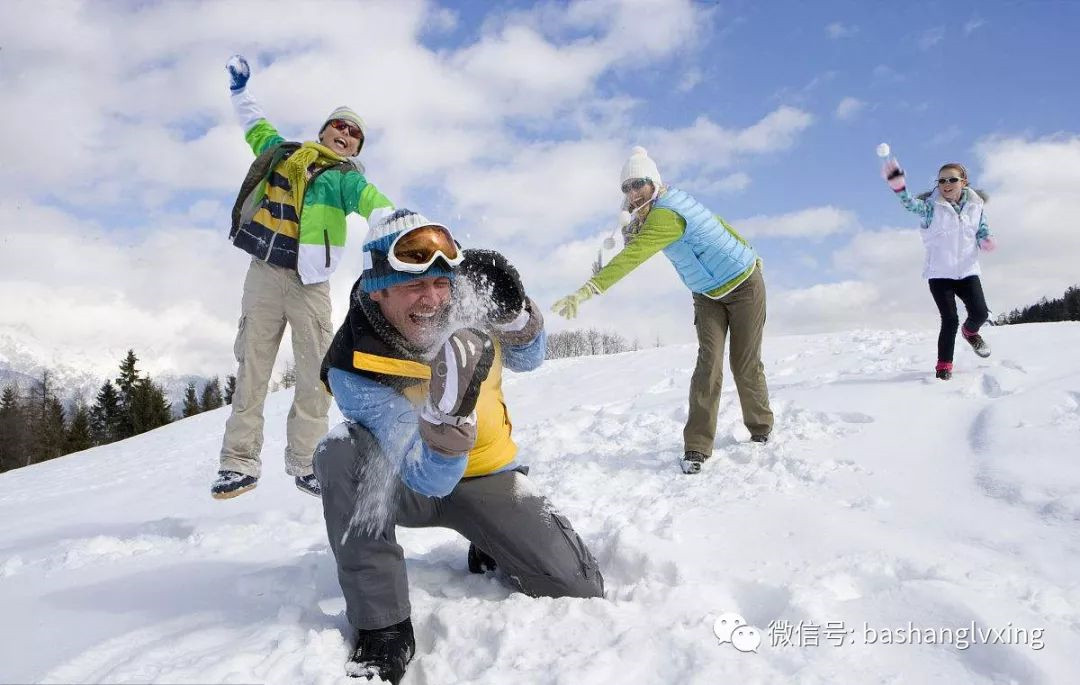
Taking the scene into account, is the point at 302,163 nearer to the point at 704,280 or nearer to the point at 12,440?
the point at 704,280

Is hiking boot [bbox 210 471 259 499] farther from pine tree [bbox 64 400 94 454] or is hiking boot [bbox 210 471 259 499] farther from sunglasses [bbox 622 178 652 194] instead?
pine tree [bbox 64 400 94 454]

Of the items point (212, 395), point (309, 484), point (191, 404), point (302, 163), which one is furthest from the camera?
point (212, 395)

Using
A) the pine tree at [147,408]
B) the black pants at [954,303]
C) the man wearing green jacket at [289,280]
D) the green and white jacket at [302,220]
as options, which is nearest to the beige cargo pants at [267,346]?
the man wearing green jacket at [289,280]

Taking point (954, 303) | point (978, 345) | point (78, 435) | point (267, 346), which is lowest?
Result: point (78, 435)

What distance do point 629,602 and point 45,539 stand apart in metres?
4.23

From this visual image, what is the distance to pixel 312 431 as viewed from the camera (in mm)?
3654

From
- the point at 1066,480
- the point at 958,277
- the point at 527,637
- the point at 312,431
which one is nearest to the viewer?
the point at 527,637

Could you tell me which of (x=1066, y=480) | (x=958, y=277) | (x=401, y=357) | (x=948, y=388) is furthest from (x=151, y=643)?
(x=958, y=277)

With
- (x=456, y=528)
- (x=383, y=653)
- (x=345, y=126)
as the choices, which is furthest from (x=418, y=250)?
(x=345, y=126)

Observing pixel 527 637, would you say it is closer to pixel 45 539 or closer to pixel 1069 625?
pixel 1069 625

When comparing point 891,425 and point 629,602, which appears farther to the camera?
point 891,425

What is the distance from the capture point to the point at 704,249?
400cm

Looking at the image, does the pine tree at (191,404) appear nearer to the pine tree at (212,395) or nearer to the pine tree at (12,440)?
the pine tree at (212,395)

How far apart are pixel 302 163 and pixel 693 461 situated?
9.86ft
